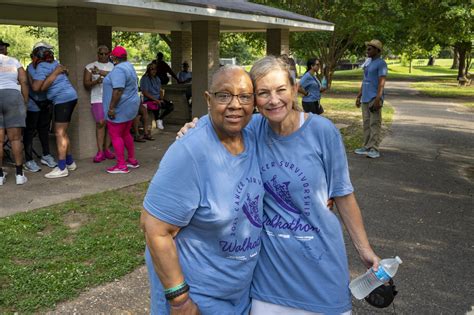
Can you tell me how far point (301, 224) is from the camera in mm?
2031

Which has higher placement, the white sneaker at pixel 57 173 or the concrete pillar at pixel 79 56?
the concrete pillar at pixel 79 56

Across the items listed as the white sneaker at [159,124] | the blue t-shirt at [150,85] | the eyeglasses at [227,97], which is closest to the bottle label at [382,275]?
the eyeglasses at [227,97]

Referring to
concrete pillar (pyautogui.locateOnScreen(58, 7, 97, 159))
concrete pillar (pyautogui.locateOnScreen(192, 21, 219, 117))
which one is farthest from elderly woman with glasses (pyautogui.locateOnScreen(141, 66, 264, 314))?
concrete pillar (pyautogui.locateOnScreen(192, 21, 219, 117))

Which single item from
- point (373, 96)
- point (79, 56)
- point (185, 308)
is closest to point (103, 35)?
point (79, 56)

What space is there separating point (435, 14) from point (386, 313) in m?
14.7

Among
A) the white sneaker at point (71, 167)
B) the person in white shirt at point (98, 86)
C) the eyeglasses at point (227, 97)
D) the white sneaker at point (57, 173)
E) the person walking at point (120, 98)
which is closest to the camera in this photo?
the eyeglasses at point (227, 97)

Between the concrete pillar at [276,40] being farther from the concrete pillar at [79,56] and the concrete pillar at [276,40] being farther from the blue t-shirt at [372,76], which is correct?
the concrete pillar at [79,56]

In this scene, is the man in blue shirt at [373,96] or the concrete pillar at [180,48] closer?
the man in blue shirt at [373,96]

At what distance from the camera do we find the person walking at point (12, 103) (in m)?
6.23

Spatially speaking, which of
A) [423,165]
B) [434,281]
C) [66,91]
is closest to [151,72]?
[66,91]

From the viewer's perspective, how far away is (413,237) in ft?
16.1

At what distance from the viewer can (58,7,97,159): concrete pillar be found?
7.92m

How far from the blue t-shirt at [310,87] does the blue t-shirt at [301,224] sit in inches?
279

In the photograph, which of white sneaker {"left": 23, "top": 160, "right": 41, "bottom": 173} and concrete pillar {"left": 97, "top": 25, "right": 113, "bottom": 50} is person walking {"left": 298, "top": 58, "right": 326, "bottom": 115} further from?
concrete pillar {"left": 97, "top": 25, "right": 113, "bottom": 50}
